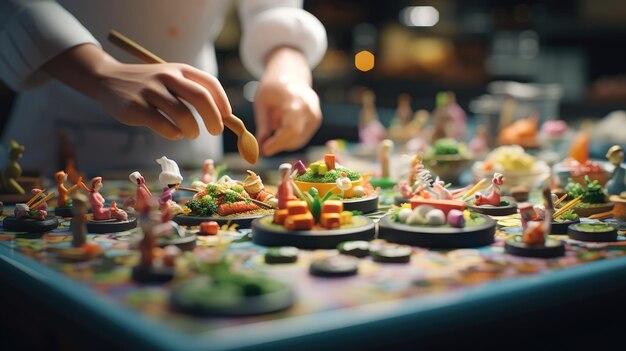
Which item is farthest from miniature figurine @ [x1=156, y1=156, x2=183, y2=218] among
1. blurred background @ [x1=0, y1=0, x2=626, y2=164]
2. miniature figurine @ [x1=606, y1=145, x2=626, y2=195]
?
blurred background @ [x1=0, y1=0, x2=626, y2=164]

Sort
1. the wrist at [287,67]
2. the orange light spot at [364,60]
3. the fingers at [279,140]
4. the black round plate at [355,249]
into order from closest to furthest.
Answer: the black round plate at [355,249] < the fingers at [279,140] < the wrist at [287,67] < the orange light spot at [364,60]

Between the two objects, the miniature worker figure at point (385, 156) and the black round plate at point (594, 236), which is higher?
the miniature worker figure at point (385, 156)

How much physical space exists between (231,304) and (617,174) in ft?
3.25

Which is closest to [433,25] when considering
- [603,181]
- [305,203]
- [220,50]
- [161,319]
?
[220,50]

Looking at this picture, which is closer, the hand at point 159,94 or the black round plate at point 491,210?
the hand at point 159,94

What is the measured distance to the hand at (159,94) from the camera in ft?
4.72

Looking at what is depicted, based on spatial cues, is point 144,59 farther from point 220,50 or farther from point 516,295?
point 220,50

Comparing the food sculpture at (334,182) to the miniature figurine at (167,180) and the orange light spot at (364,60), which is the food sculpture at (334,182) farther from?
the orange light spot at (364,60)

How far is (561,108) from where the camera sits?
13.8 feet

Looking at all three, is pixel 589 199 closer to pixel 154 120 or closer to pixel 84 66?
pixel 154 120

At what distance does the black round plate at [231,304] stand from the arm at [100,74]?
52 centimetres

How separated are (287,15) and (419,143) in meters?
0.48

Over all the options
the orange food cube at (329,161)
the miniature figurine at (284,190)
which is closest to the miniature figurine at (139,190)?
the miniature figurine at (284,190)

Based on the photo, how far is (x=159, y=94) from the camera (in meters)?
1.44
